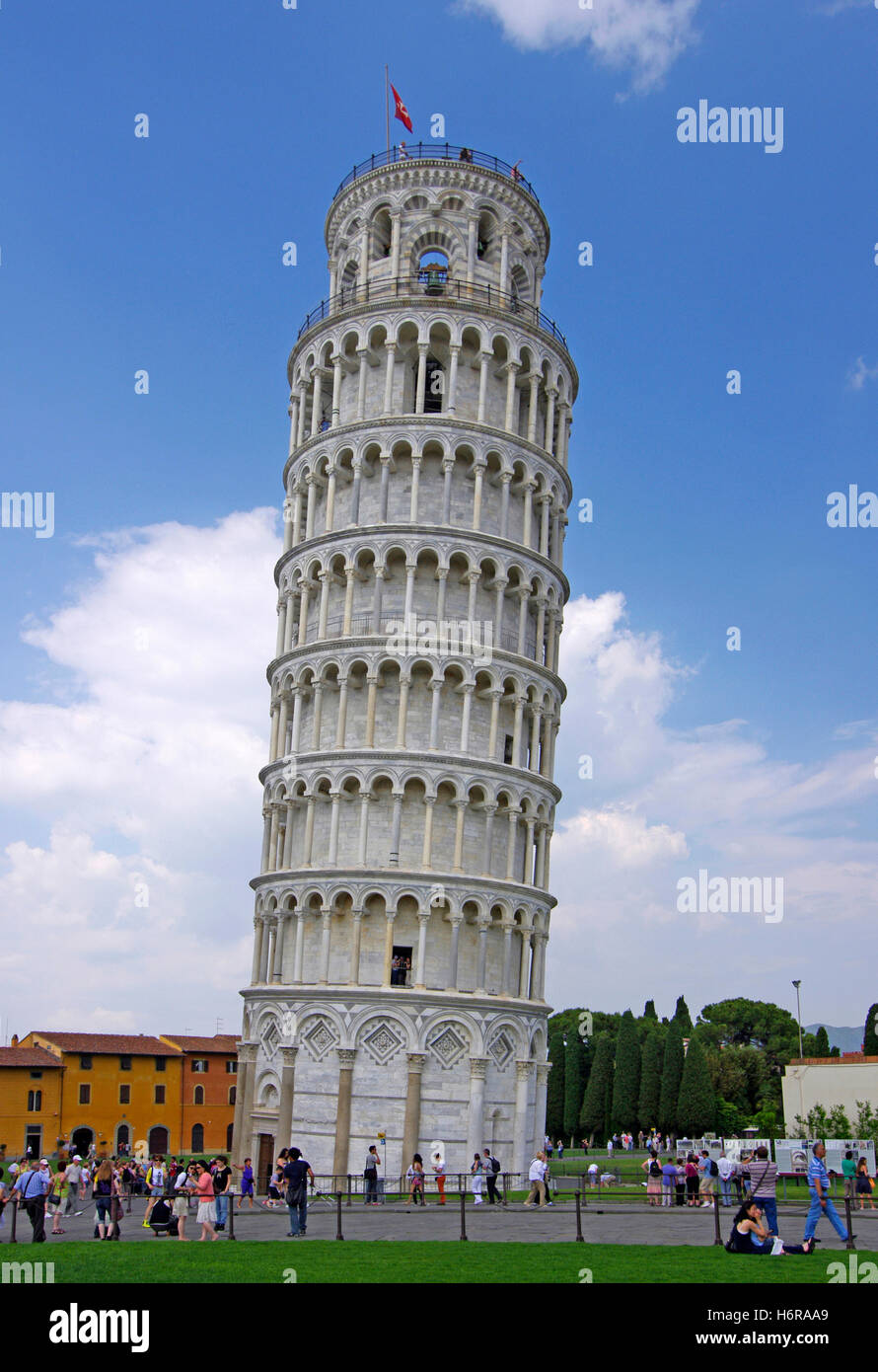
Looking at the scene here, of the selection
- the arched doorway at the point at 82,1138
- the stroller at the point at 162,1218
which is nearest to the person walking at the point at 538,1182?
the stroller at the point at 162,1218

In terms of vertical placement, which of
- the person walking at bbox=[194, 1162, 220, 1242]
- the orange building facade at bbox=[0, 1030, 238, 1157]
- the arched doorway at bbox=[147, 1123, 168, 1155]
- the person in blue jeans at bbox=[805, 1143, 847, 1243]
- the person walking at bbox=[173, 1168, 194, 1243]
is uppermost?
the person in blue jeans at bbox=[805, 1143, 847, 1243]

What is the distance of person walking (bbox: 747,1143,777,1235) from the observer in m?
22.9

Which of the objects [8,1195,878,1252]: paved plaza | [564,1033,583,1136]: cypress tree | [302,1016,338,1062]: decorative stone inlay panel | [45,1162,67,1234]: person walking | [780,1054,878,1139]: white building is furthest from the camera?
[564,1033,583,1136]: cypress tree

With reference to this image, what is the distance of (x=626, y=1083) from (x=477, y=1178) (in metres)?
58.2

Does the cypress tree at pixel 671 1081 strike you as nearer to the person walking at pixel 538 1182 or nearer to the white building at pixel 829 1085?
the white building at pixel 829 1085

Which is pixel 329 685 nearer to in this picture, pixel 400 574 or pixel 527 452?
pixel 400 574

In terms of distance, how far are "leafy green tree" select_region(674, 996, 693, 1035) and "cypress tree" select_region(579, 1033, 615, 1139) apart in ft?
33.4

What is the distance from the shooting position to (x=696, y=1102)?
89.9 meters

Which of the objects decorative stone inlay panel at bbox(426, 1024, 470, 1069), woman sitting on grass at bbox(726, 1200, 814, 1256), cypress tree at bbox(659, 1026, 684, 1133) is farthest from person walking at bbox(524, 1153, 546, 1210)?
cypress tree at bbox(659, 1026, 684, 1133)

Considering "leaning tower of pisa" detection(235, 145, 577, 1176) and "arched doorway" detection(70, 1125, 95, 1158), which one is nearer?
"leaning tower of pisa" detection(235, 145, 577, 1176)

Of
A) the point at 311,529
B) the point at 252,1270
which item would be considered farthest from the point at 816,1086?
the point at 252,1270

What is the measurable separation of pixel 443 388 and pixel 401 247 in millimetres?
7908

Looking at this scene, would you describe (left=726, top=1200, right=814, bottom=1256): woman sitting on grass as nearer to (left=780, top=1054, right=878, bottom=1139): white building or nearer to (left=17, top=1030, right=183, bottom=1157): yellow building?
(left=780, top=1054, right=878, bottom=1139): white building

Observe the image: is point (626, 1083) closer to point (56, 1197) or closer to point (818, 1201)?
point (56, 1197)
